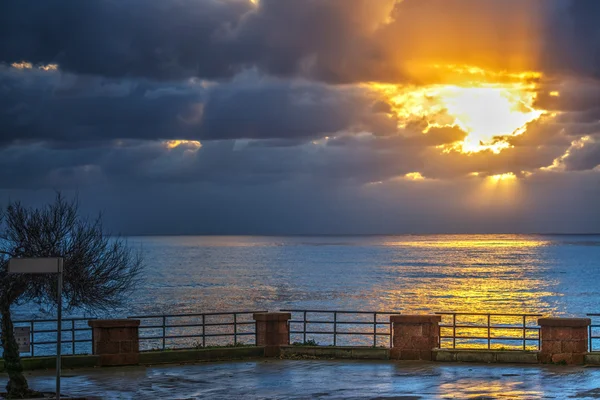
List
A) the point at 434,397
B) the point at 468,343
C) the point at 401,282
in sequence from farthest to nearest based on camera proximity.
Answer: the point at 401,282, the point at 468,343, the point at 434,397

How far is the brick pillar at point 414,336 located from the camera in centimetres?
2352

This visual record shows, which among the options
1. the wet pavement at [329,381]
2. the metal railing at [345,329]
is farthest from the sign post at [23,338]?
the metal railing at [345,329]

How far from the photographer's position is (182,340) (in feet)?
181

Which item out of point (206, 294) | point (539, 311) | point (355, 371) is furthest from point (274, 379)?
point (206, 294)

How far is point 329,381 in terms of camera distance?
66.5ft

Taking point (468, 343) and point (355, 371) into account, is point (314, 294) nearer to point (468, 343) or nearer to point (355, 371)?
point (468, 343)

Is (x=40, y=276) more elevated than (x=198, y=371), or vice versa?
(x=40, y=276)

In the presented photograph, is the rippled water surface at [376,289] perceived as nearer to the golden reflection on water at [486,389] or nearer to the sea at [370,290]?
the sea at [370,290]

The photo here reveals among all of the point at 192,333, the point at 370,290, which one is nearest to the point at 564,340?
the point at 192,333

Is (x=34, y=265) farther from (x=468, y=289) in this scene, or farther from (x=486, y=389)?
(x=468, y=289)

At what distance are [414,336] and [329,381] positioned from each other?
4.12 meters

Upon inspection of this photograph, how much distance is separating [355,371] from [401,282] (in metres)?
99.1

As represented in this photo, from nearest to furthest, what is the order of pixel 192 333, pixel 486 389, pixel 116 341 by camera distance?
pixel 486 389
pixel 116 341
pixel 192 333

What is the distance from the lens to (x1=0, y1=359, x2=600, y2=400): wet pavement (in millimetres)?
18328
